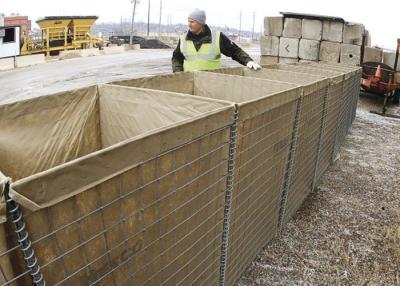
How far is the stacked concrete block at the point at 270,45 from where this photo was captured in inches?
526

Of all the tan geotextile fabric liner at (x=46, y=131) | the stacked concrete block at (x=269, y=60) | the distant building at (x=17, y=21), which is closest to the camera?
the tan geotextile fabric liner at (x=46, y=131)

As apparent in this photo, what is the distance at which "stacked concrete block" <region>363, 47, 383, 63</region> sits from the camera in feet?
41.3

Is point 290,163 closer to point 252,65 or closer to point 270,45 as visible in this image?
point 252,65

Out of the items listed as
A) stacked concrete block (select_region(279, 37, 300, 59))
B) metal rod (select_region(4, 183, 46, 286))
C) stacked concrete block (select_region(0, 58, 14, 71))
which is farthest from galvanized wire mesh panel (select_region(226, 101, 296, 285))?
stacked concrete block (select_region(0, 58, 14, 71))

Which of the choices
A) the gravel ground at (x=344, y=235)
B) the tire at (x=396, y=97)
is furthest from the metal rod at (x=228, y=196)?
the tire at (x=396, y=97)

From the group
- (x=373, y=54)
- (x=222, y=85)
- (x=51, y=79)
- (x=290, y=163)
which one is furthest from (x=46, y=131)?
(x=51, y=79)

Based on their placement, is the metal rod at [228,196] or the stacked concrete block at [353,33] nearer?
the metal rod at [228,196]

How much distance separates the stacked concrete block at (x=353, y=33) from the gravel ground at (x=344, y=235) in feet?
20.7

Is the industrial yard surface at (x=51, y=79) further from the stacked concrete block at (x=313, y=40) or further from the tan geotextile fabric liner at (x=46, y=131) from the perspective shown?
the tan geotextile fabric liner at (x=46, y=131)

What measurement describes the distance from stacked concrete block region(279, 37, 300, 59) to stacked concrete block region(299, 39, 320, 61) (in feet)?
0.54

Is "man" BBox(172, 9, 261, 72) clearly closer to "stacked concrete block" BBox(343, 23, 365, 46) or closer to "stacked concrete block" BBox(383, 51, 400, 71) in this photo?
"stacked concrete block" BBox(343, 23, 365, 46)

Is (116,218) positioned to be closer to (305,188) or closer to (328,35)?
(305,188)

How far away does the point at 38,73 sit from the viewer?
20359 millimetres

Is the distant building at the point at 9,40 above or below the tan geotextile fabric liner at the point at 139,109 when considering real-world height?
above
